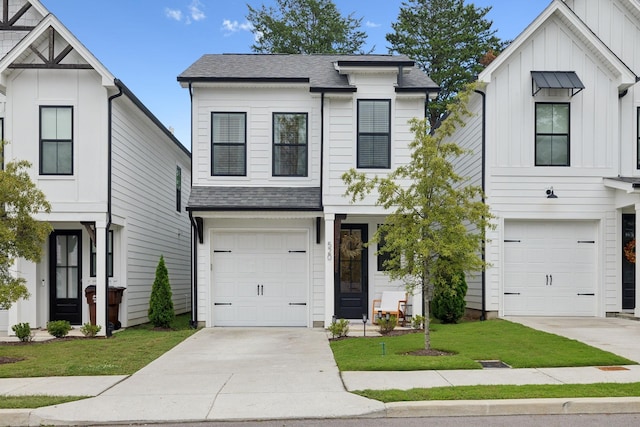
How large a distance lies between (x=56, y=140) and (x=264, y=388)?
359 inches

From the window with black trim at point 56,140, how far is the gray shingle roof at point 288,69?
2.92 metres

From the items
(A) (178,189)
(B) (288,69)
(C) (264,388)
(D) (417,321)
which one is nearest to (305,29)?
(A) (178,189)

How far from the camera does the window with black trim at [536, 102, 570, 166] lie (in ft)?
50.6

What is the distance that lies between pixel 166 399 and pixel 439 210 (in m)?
5.41

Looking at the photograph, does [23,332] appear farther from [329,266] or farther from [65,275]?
[329,266]

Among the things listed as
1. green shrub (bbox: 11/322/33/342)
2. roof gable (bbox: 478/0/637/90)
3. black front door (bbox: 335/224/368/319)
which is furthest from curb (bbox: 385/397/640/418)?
roof gable (bbox: 478/0/637/90)

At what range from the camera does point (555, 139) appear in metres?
15.4

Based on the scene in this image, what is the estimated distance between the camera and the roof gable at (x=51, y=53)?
44.7 feet

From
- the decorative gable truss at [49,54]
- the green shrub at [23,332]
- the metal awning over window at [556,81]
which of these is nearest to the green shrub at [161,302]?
the green shrub at [23,332]

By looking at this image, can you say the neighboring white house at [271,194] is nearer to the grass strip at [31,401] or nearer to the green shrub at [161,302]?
the green shrub at [161,302]

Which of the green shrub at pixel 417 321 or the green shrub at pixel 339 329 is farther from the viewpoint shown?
the green shrub at pixel 417 321

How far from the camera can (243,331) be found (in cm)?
1458

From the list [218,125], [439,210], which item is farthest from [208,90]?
[439,210]

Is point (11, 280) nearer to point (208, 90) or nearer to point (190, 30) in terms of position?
point (208, 90)
